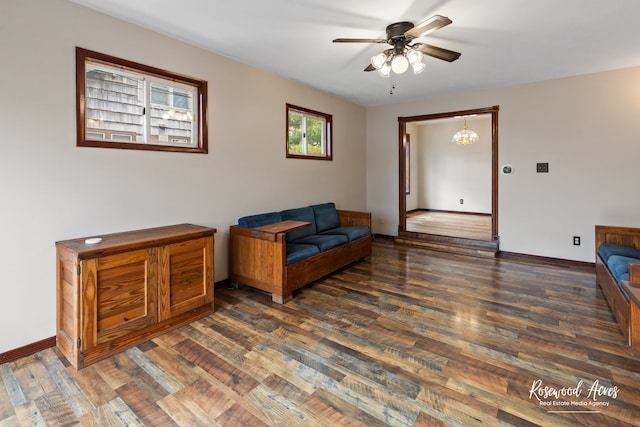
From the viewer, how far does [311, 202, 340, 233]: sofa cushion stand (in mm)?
4645

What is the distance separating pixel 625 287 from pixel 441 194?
295 inches

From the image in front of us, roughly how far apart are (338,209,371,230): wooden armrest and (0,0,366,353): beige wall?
156cm

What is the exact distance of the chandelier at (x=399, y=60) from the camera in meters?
2.66

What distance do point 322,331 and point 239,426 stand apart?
109 cm

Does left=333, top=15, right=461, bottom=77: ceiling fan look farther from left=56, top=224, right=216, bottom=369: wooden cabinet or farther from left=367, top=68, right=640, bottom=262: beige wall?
left=367, top=68, right=640, bottom=262: beige wall

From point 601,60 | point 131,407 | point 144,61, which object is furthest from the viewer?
point 601,60

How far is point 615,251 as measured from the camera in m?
3.15

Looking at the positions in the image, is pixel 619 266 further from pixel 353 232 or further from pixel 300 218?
pixel 300 218

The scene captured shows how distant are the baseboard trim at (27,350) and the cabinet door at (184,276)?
80 centimetres

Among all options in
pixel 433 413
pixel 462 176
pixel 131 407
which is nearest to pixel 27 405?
pixel 131 407

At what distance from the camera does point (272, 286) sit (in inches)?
127

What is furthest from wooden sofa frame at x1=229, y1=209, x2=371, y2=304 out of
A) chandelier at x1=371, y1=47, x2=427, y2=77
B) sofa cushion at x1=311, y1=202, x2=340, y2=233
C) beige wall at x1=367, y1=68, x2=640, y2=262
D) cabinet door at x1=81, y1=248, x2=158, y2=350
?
beige wall at x1=367, y1=68, x2=640, y2=262

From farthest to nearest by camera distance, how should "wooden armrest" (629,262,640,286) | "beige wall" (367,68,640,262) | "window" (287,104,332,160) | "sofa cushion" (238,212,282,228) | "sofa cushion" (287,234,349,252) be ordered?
"window" (287,104,332,160) → "beige wall" (367,68,640,262) → "sofa cushion" (287,234,349,252) → "sofa cushion" (238,212,282,228) → "wooden armrest" (629,262,640,286)

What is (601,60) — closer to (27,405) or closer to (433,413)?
(433,413)
